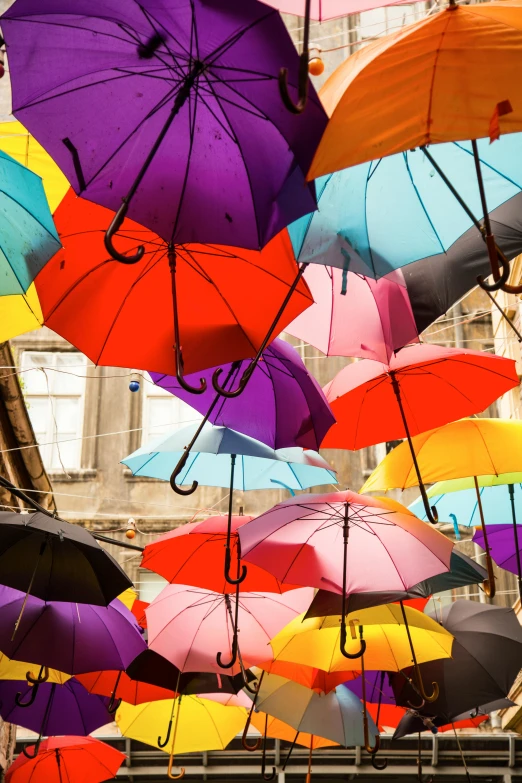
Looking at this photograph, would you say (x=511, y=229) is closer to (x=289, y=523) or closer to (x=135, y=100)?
(x=135, y=100)

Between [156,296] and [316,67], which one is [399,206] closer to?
[316,67]

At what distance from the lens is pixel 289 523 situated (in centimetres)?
575

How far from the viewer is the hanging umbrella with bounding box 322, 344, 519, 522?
17.9 feet

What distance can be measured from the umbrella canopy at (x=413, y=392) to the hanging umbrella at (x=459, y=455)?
366 mm

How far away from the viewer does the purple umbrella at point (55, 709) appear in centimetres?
814

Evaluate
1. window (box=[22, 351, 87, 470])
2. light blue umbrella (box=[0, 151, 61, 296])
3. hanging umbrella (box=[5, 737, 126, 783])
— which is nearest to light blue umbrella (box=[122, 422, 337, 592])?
light blue umbrella (box=[0, 151, 61, 296])

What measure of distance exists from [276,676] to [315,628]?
1.75 meters

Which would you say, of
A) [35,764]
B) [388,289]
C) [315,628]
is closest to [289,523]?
[315,628]

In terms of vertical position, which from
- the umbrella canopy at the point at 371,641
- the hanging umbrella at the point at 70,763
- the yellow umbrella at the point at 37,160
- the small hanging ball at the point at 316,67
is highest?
the small hanging ball at the point at 316,67

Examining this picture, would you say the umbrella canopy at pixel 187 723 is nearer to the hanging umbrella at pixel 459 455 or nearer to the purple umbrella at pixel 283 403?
the hanging umbrella at pixel 459 455

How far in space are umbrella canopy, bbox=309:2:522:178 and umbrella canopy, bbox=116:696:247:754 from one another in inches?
262

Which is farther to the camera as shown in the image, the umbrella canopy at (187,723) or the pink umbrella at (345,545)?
the umbrella canopy at (187,723)

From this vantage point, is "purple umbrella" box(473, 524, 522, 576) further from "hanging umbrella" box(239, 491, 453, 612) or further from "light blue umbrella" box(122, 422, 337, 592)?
"hanging umbrella" box(239, 491, 453, 612)

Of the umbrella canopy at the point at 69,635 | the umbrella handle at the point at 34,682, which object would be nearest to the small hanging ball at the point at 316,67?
the umbrella canopy at the point at 69,635
